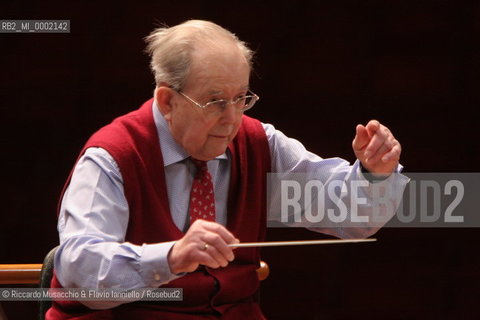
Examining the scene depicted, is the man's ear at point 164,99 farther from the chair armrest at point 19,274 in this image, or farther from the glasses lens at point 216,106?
the chair armrest at point 19,274

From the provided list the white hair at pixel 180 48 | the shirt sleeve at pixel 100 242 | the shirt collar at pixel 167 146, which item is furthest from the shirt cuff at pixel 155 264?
the white hair at pixel 180 48

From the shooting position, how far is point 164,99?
2.04 meters

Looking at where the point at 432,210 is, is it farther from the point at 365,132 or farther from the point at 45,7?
the point at 45,7

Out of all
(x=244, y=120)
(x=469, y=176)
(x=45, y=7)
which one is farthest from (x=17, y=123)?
(x=469, y=176)

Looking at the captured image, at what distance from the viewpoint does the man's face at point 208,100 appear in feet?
6.49

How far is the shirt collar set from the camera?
2.05m

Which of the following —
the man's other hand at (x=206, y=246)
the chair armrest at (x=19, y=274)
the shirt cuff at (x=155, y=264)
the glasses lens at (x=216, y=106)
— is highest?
the glasses lens at (x=216, y=106)

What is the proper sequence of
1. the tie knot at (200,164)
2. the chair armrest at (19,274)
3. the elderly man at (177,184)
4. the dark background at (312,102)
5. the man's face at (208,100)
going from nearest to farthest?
the elderly man at (177,184) < the man's face at (208,100) < the tie knot at (200,164) < the chair armrest at (19,274) < the dark background at (312,102)

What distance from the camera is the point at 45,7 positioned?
300cm

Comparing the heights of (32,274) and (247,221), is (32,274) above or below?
below

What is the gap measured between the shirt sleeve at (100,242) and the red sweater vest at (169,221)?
0.04 metres

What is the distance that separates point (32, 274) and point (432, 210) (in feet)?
4.52

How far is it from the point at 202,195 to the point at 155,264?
1.06ft

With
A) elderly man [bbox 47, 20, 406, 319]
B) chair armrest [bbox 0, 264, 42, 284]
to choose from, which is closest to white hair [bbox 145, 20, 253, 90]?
elderly man [bbox 47, 20, 406, 319]
